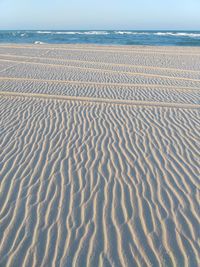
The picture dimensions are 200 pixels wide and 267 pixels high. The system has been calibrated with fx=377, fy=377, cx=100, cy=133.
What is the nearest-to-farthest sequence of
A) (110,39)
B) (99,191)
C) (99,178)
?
(99,191)
(99,178)
(110,39)

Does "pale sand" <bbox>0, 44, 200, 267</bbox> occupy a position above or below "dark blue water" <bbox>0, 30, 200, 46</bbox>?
below

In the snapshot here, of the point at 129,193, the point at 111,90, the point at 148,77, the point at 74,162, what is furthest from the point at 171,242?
the point at 148,77

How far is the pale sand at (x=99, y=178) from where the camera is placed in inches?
171

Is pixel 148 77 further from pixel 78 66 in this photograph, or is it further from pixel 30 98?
pixel 30 98

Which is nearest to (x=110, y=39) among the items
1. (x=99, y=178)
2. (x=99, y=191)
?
(x=99, y=178)

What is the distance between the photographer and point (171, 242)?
4.43 meters

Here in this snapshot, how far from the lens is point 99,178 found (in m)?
5.98

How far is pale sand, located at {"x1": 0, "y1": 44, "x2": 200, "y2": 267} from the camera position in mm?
4340

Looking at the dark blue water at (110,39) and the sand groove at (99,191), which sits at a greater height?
the dark blue water at (110,39)

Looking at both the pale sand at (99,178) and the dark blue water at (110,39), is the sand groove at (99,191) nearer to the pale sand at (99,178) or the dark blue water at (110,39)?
the pale sand at (99,178)

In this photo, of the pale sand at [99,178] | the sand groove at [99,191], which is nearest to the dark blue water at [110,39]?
the pale sand at [99,178]

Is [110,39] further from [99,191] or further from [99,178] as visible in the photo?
[99,191]

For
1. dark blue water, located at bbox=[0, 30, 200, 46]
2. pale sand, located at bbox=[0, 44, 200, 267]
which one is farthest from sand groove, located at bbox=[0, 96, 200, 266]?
dark blue water, located at bbox=[0, 30, 200, 46]

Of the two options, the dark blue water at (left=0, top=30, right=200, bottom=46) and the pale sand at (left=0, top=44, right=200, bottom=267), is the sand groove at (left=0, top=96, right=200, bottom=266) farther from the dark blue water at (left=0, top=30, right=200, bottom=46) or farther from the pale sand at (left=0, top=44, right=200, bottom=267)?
the dark blue water at (left=0, top=30, right=200, bottom=46)
